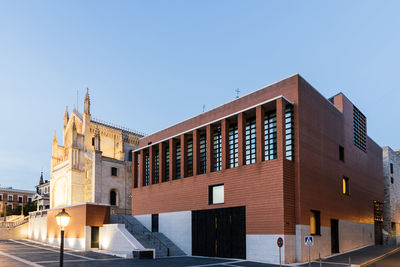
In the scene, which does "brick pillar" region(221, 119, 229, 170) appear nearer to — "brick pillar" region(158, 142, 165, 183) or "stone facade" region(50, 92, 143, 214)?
"brick pillar" region(158, 142, 165, 183)

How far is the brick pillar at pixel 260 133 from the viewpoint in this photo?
86.5 ft

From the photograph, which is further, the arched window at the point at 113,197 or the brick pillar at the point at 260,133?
the arched window at the point at 113,197

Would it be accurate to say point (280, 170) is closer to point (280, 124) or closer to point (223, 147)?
point (280, 124)

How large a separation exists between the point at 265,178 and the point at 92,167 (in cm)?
3356

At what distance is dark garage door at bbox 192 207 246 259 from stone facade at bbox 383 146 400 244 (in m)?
26.6

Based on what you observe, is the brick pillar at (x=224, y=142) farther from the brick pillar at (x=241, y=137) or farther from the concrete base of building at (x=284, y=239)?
the concrete base of building at (x=284, y=239)

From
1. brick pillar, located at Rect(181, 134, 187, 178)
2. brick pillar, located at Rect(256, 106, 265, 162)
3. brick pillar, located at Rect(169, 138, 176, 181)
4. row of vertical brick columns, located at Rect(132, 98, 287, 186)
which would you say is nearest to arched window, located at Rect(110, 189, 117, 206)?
row of vertical brick columns, located at Rect(132, 98, 287, 186)

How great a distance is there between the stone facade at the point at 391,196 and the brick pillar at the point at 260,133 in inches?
1096

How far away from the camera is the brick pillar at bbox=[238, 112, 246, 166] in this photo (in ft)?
91.4

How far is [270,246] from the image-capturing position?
24.6m

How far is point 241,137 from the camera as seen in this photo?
27.9 m

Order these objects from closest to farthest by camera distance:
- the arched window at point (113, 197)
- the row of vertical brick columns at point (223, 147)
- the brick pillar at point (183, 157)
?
the row of vertical brick columns at point (223, 147) < the brick pillar at point (183, 157) < the arched window at point (113, 197)

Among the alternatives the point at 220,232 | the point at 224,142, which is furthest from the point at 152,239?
the point at 224,142

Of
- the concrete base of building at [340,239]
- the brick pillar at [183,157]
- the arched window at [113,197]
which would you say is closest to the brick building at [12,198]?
the arched window at [113,197]
